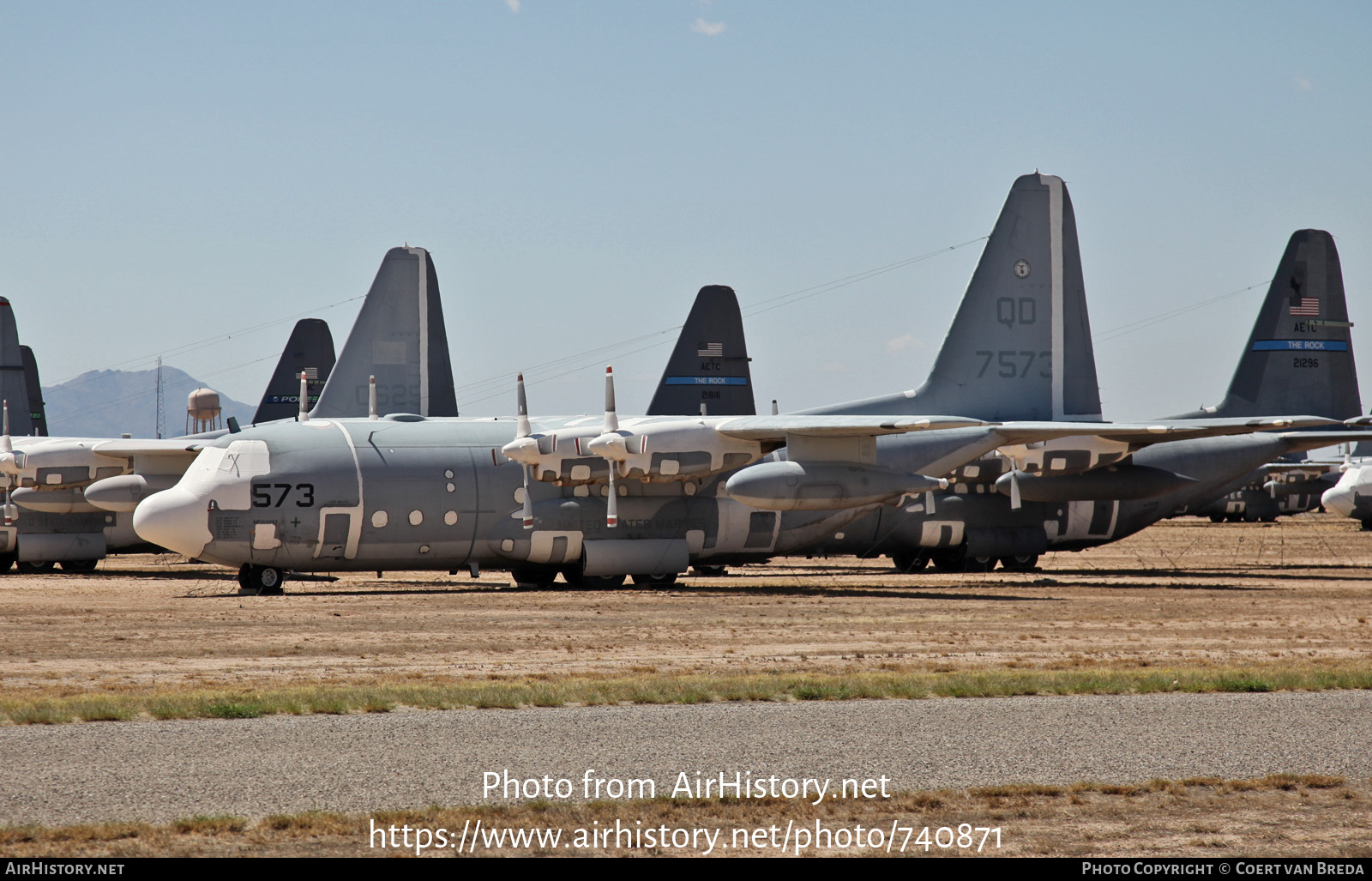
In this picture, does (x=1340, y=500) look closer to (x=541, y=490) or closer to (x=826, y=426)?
(x=826, y=426)

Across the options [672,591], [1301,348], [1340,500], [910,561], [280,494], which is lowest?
[1340,500]

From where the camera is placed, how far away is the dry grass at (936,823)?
734cm

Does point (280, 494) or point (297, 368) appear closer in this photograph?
point (280, 494)

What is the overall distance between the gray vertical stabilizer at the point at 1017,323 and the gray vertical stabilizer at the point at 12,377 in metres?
26.7

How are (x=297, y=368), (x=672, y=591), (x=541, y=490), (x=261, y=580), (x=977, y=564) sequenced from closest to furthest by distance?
(x=261, y=580), (x=672, y=591), (x=541, y=490), (x=977, y=564), (x=297, y=368)

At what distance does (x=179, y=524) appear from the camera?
25562 millimetres

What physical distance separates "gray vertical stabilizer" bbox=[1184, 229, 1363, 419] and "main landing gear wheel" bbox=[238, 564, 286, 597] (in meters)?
24.6

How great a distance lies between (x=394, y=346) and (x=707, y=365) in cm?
839

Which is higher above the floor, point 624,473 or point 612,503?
point 624,473

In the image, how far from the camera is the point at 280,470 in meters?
26.0

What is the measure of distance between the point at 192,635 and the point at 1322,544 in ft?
150

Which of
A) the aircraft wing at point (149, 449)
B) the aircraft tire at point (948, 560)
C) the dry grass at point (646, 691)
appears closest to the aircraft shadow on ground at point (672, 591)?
the aircraft tire at point (948, 560)

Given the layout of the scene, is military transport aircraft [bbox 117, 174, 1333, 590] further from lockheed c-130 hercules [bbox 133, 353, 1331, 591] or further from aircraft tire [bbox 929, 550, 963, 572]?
aircraft tire [bbox 929, 550, 963, 572]

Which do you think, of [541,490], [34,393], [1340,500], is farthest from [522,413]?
[1340,500]
